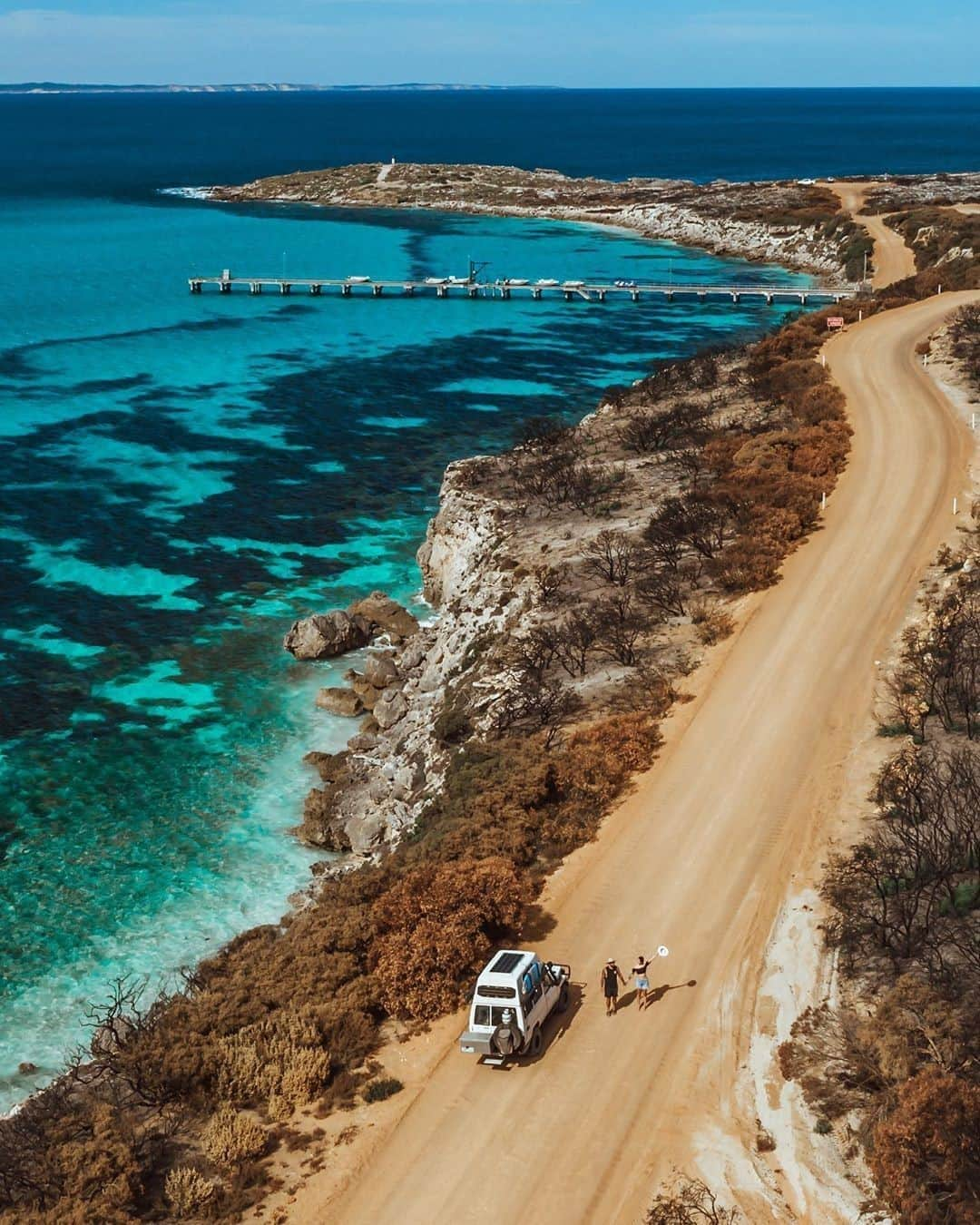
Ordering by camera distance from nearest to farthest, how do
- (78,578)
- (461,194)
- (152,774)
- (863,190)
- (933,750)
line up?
1. (933,750)
2. (152,774)
3. (78,578)
4. (863,190)
5. (461,194)

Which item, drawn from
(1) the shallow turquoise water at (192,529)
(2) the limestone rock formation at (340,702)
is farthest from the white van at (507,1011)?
(2) the limestone rock formation at (340,702)

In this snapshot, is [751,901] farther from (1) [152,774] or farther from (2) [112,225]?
(2) [112,225]

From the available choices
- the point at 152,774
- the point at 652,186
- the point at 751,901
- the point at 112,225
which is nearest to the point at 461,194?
the point at 652,186

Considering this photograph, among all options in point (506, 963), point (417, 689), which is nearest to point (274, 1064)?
point (506, 963)

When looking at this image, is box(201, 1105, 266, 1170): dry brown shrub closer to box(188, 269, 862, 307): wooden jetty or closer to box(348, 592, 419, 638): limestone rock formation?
box(348, 592, 419, 638): limestone rock formation

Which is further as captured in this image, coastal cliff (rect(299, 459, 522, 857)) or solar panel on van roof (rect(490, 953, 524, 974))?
coastal cliff (rect(299, 459, 522, 857))

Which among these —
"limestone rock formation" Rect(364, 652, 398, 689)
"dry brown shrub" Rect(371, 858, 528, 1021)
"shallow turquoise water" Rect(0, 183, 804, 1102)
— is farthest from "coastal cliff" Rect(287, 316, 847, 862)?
"dry brown shrub" Rect(371, 858, 528, 1021)

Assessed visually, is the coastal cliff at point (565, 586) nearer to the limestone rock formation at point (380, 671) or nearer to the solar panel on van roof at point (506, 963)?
the limestone rock formation at point (380, 671)
